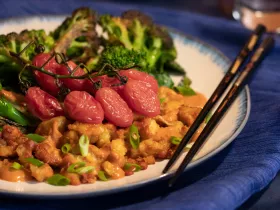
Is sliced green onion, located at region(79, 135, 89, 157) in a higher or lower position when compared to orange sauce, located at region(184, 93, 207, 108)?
lower

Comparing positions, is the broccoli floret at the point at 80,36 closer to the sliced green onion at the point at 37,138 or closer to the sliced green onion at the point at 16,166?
the sliced green onion at the point at 37,138

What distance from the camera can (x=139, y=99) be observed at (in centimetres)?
283

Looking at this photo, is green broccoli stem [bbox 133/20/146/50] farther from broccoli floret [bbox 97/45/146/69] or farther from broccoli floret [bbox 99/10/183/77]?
broccoli floret [bbox 97/45/146/69]

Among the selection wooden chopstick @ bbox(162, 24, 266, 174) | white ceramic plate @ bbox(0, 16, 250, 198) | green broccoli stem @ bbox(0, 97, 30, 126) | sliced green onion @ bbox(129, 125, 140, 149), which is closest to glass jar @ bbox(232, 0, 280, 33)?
white ceramic plate @ bbox(0, 16, 250, 198)

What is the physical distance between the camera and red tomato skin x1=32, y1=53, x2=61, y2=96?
9.52ft

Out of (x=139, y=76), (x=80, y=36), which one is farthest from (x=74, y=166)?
(x=80, y=36)

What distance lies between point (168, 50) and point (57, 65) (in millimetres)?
1138

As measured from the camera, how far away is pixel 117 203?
255 cm

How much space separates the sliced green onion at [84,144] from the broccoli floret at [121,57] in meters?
0.83

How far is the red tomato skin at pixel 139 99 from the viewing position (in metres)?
2.84

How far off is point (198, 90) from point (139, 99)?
0.89m

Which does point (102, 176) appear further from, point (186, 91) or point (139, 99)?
point (186, 91)

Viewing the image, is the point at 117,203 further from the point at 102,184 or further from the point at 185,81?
the point at 185,81

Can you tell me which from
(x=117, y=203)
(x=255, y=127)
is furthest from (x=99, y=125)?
(x=255, y=127)
